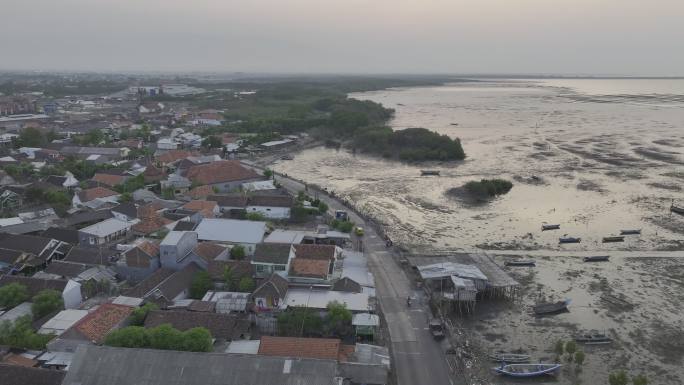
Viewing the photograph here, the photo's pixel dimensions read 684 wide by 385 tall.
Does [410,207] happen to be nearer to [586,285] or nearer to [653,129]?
[586,285]

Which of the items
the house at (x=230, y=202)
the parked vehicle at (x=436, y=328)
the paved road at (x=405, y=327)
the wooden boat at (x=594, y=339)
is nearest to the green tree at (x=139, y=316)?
the paved road at (x=405, y=327)

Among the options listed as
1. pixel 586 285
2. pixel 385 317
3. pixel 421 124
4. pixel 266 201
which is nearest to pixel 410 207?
pixel 266 201

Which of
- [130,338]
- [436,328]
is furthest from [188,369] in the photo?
[436,328]

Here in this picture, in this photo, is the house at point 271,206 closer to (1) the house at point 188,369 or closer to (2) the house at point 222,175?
(2) the house at point 222,175

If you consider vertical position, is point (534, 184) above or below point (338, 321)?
above

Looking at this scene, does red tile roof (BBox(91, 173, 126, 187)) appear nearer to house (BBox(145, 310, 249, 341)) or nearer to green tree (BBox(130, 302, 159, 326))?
green tree (BBox(130, 302, 159, 326))

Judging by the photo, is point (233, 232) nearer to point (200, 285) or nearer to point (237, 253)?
point (237, 253)
